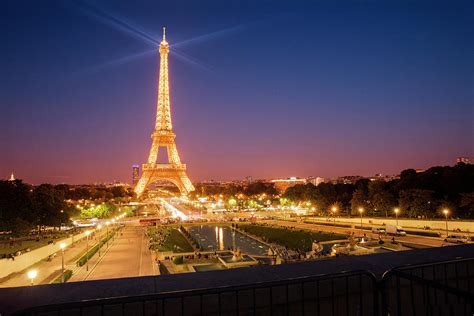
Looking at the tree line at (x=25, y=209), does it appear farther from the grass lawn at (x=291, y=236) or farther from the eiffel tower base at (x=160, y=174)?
the eiffel tower base at (x=160, y=174)

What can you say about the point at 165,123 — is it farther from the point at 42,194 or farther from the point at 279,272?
the point at 279,272

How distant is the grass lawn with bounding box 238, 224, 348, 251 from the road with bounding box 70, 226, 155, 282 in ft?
46.4

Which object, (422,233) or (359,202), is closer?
(422,233)

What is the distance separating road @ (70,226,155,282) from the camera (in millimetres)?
24641

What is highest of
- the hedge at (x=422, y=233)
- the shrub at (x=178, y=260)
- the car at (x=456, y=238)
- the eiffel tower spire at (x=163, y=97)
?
the eiffel tower spire at (x=163, y=97)

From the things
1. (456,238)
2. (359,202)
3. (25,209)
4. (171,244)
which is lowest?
(171,244)

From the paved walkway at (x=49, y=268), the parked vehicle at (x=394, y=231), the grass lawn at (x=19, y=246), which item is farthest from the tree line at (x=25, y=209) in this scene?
the parked vehicle at (x=394, y=231)

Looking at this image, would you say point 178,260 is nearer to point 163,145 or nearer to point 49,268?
point 49,268

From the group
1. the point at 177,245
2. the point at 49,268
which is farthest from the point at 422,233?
the point at 49,268

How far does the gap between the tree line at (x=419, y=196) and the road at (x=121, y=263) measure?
31.0 meters

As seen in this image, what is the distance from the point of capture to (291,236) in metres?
44.4

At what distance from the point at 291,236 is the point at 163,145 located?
60357 mm

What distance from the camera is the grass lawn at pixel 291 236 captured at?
131 feet

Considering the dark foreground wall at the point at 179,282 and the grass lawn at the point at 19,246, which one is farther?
the grass lawn at the point at 19,246
